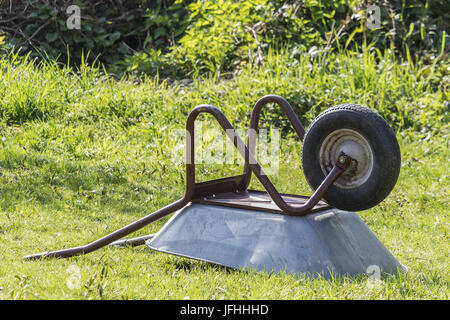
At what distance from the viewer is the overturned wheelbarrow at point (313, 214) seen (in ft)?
10.3

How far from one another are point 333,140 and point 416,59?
16.3 feet

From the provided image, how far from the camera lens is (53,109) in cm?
689

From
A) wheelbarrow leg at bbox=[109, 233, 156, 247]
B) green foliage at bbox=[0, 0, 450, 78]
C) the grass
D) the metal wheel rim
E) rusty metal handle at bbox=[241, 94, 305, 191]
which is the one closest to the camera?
the grass

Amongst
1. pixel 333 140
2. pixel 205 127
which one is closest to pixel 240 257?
pixel 333 140

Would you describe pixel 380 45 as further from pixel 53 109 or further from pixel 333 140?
pixel 333 140

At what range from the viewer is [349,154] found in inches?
126

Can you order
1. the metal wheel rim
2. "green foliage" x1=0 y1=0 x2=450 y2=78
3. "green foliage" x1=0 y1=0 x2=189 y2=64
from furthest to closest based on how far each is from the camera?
"green foliage" x1=0 y1=0 x2=189 y2=64 → "green foliage" x1=0 y1=0 x2=450 y2=78 → the metal wheel rim

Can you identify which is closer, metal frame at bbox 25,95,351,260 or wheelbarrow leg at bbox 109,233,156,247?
metal frame at bbox 25,95,351,260

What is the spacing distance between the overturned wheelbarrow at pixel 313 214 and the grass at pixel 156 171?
5.0 inches

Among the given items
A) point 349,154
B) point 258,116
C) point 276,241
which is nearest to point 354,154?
point 349,154

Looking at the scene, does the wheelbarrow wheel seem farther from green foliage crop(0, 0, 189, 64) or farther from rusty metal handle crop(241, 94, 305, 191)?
green foliage crop(0, 0, 189, 64)

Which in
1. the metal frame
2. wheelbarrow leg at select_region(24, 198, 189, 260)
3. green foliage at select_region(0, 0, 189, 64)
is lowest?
wheelbarrow leg at select_region(24, 198, 189, 260)

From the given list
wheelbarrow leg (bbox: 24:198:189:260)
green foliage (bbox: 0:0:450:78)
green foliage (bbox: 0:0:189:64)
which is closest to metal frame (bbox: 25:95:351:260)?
wheelbarrow leg (bbox: 24:198:189:260)

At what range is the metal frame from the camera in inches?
129
